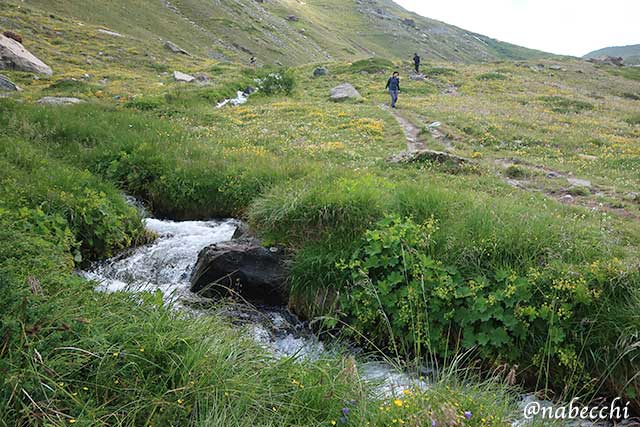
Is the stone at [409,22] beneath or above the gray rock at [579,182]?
above

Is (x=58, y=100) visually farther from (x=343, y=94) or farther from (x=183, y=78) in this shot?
(x=343, y=94)

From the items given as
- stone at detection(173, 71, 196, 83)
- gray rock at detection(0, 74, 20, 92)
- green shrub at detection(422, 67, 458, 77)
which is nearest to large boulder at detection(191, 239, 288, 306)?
gray rock at detection(0, 74, 20, 92)

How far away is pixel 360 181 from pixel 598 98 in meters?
42.8

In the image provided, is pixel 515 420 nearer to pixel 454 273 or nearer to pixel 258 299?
pixel 454 273

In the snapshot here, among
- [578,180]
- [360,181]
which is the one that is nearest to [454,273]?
[360,181]

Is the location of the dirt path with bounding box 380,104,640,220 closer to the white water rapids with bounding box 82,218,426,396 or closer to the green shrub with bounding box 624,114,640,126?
the white water rapids with bounding box 82,218,426,396

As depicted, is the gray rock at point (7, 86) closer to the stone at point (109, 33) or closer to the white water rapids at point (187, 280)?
the white water rapids at point (187, 280)

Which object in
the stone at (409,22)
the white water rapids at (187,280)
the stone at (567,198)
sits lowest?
the white water rapids at (187,280)

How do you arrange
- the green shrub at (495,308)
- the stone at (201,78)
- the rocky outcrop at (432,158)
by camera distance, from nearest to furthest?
the green shrub at (495,308), the rocky outcrop at (432,158), the stone at (201,78)

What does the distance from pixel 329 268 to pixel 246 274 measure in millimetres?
1798

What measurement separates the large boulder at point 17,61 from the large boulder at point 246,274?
120 feet

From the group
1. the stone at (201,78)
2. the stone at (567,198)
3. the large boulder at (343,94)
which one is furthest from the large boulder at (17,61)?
the stone at (567,198)

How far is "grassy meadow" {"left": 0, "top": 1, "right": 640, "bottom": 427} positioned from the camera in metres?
3.89

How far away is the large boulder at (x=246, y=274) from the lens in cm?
855
